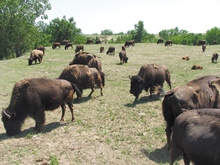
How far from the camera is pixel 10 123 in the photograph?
6516 millimetres

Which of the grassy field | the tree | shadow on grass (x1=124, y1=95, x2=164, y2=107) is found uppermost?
the tree

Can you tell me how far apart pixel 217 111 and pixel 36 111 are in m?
5.50

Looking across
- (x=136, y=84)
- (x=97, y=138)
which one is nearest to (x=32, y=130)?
(x=97, y=138)

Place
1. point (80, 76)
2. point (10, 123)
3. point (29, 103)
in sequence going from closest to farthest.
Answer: point (10, 123), point (29, 103), point (80, 76)

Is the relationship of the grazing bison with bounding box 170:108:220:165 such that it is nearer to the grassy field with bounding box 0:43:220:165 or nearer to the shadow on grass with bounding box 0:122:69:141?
the grassy field with bounding box 0:43:220:165

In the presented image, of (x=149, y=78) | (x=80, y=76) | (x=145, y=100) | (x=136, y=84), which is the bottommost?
(x=145, y=100)

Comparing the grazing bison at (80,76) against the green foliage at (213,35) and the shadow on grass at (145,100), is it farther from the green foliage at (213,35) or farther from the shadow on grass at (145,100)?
the green foliage at (213,35)

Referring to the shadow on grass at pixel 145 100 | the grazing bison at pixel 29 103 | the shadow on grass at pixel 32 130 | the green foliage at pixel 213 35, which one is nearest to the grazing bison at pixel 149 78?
the shadow on grass at pixel 145 100

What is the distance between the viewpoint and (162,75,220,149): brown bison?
516 cm

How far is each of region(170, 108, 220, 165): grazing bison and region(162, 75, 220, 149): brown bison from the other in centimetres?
102

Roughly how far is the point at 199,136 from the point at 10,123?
580 cm

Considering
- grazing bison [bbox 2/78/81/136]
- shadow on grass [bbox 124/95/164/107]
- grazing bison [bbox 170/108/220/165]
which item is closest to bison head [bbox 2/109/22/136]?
grazing bison [bbox 2/78/81/136]

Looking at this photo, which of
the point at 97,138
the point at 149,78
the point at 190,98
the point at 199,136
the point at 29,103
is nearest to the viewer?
the point at 199,136

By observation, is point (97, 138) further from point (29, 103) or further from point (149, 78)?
point (149, 78)
